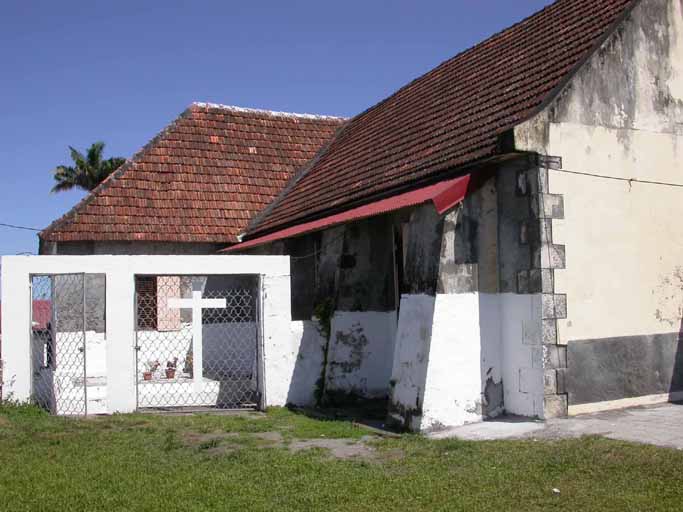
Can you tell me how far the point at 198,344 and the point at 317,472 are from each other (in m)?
4.76

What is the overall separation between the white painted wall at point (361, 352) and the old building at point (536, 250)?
0.02 metres

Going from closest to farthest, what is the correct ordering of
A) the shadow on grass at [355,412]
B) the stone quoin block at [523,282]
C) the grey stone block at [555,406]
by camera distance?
the grey stone block at [555,406] → the stone quoin block at [523,282] → the shadow on grass at [355,412]

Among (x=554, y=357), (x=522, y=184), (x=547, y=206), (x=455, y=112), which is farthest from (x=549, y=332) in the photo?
(x=455, y=112)

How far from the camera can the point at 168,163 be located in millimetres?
17031

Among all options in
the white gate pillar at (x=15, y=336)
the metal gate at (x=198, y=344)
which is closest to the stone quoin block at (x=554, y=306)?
the metal gate at (x=198, y=344)

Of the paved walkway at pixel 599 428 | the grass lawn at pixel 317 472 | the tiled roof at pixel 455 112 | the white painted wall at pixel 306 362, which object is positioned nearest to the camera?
the grass lawn at pixel 317 472

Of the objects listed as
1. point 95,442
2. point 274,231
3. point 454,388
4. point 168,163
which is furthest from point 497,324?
point 168,163

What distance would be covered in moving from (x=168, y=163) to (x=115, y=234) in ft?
8.87

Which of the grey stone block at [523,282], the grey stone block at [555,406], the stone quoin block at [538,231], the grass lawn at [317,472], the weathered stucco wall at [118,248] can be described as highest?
the weathered stucco wall at [118,248]

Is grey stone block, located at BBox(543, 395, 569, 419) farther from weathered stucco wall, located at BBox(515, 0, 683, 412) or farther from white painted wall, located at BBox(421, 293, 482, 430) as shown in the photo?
white painted wall, located at BBox(421, 293, 482, 430)

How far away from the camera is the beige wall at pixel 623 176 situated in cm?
942

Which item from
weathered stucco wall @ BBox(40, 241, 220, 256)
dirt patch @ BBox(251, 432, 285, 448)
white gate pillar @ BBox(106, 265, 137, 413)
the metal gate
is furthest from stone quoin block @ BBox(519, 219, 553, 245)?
weathered stucco wall @ BBox(40, 241, 220, 256)

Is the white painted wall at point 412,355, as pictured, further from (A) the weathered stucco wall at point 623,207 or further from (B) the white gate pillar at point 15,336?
(B) the white gate pillar at point 15,336

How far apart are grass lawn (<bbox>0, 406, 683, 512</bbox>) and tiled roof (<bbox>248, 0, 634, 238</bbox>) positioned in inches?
160
